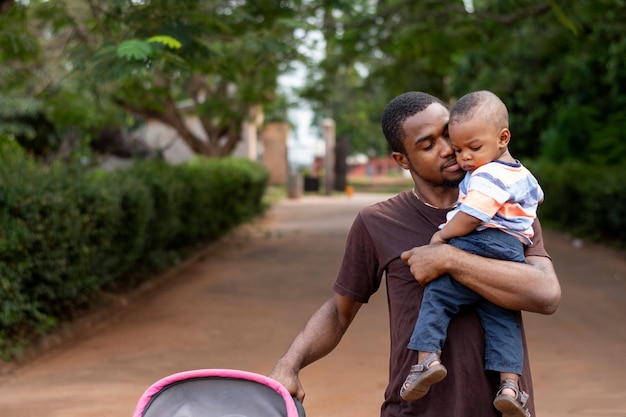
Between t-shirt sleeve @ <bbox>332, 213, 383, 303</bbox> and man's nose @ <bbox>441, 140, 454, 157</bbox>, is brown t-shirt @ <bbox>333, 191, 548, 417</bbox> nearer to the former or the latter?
t-shirt sleeve @ <bbox>332, 213, 383, 303</bbox>

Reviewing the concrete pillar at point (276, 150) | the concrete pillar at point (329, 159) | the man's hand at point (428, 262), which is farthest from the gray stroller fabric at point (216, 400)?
the concrete pillar at point (276, 150)

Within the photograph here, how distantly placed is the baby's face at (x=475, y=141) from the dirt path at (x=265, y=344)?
379 cm

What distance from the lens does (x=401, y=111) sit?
2764mm

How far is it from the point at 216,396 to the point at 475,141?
3.46 feet

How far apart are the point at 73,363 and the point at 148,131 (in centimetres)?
2960

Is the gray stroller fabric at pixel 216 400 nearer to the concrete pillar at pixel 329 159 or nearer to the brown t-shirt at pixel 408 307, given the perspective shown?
the brown t-shirt at pixel 408 307

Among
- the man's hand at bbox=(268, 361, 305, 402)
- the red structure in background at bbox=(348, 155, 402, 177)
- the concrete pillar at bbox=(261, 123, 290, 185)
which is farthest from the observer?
the red structure in background at bbox=(348, 155, 402, 177)

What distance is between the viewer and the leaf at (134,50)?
635 centimetres

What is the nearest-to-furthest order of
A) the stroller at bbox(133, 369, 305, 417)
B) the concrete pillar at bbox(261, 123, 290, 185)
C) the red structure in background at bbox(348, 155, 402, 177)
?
1. the stroller at bbox(133, 369, 305, 417)
2. the concrete pillar at bbox(261, 123, 290, 185)
3. the red structure in background at bbox(348, 155, 402, 177)

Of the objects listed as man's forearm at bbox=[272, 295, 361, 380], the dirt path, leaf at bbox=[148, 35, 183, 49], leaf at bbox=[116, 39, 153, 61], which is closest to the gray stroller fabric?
man's forearm at bbox=[272, 295, 361, 380]

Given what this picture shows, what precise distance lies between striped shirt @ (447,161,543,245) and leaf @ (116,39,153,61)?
13.8 ft

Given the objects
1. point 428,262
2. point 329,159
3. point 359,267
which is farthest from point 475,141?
point 329,159

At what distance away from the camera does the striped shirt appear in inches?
99.8

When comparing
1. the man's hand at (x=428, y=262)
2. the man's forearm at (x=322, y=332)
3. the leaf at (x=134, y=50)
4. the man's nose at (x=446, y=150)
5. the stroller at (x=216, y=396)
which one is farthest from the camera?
the leaf at (x=134, y=50)
